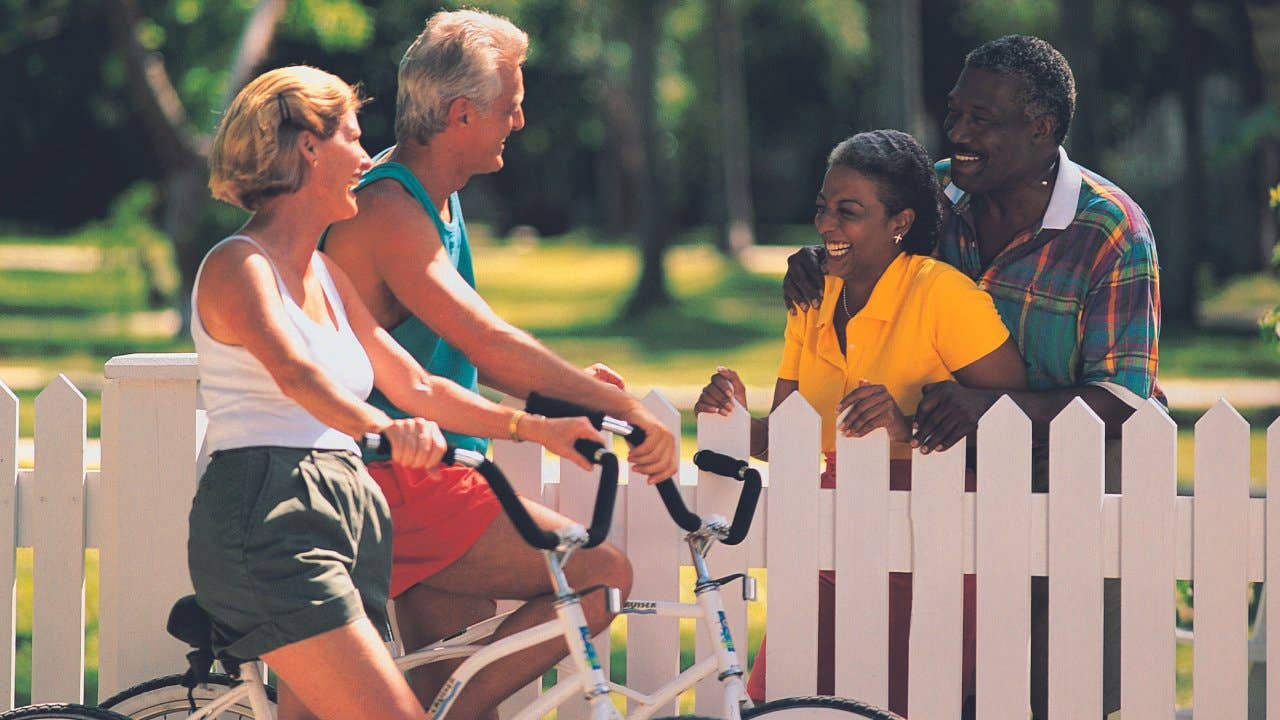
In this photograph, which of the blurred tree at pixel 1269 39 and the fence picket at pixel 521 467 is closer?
the fence picket at pixel 521 467

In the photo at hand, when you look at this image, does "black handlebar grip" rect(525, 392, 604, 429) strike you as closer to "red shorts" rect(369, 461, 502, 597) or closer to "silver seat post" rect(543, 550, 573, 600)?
"silver seat post" rect(543, 550, 573, 600)

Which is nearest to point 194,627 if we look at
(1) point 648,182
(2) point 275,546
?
(2) point 275,546

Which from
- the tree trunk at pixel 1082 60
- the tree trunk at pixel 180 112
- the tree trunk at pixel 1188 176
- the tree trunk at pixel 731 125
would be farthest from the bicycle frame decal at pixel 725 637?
the tree trunk at pixel 731 125

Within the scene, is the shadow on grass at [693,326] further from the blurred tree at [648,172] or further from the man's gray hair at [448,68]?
the man's gray hair at [448,68]

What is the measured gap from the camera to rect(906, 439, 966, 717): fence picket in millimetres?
4020

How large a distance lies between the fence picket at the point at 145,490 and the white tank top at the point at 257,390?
1.04m

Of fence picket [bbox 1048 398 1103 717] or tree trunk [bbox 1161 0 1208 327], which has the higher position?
tree trunk [bbox 1161 0 1208 327]

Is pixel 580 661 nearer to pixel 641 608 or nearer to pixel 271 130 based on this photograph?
pixel 641 608

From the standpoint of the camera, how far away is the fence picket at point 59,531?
4.17m

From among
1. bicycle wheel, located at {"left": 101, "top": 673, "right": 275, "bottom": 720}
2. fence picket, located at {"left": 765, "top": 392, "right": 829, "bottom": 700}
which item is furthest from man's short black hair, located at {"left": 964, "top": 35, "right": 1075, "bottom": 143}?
bicycle wheel, located at {"left": 101, "top": 673, "right": 275, "bottom": 720}

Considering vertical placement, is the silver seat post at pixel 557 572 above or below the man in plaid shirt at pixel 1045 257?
below

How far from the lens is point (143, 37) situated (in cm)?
2023

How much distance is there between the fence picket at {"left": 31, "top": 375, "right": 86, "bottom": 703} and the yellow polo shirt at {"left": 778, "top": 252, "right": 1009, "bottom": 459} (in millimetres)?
1920

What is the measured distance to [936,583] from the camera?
407 cm
